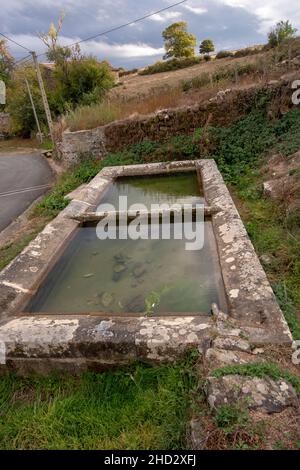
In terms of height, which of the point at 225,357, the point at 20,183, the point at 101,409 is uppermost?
the point at 20,183

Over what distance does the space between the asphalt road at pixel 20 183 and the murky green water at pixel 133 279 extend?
3419mm

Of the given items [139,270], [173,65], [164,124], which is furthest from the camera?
[173,65]

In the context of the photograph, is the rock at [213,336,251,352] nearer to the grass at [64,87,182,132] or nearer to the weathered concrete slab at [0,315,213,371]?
the weathered concrete slab at [0,315,213,371]

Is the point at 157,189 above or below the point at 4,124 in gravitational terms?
below

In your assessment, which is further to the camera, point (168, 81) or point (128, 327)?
point (168, 81)

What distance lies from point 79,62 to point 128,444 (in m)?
22.5

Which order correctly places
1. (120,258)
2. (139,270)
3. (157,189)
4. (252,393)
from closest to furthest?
(252,393) → (139,270) → (120,258) → (157,189)

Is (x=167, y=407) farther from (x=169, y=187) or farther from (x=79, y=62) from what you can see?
(x=79, y=62)

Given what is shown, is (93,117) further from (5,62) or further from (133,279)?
(5,62)

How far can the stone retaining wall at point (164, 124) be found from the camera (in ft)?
27.8

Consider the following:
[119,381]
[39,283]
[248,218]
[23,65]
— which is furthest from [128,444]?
[23,65]

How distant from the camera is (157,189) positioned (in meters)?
6.38

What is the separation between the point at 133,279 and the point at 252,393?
5.97 feet

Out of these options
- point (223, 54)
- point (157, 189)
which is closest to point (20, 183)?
point (157, 189)
